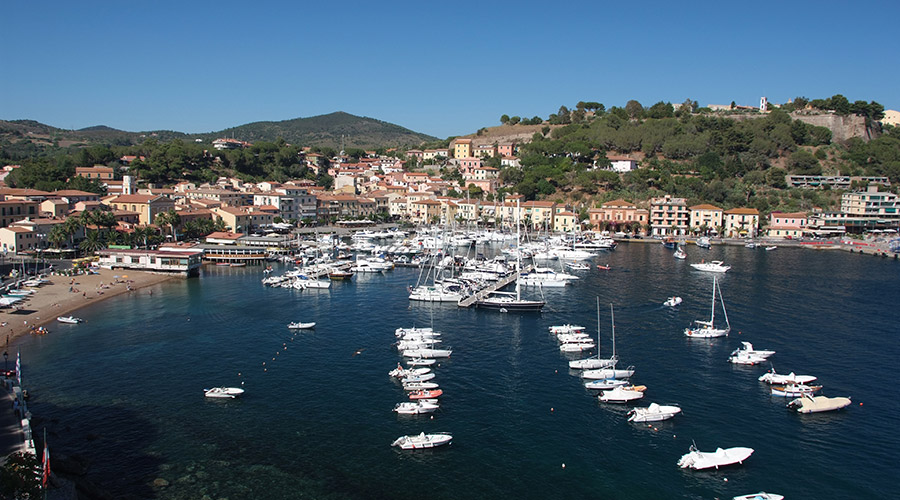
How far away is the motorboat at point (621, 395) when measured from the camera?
842 inches

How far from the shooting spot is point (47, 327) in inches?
1184

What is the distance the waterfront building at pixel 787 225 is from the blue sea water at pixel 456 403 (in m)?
36.1

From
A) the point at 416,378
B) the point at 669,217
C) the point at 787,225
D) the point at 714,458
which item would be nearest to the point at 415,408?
the point at 416,378

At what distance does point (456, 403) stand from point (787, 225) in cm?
6427

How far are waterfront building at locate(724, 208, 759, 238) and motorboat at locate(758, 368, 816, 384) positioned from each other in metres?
52.5

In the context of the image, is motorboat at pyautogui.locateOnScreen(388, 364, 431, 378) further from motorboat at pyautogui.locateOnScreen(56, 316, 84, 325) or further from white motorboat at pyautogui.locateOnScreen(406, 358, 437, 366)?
motorboat at pyautogui.locateOnScreen(56, 316, 84, 325)

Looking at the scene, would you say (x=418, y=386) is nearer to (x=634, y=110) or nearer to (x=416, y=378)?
(x=416, y=378)

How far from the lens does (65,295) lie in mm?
36469

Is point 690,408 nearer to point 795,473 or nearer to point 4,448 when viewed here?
point 795,473

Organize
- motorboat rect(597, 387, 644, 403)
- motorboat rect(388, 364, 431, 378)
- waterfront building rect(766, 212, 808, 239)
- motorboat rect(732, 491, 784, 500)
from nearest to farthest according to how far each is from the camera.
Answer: motorboat rect(732, 491, 784, 500) → motorboat rect(597, 387, 644, 403) → motorboat rect(388, 364, 431, 378) → waterfront building rect(766, 212, 808, 239)

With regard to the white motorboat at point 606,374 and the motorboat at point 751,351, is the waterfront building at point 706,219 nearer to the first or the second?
the motorboat at point 751,351

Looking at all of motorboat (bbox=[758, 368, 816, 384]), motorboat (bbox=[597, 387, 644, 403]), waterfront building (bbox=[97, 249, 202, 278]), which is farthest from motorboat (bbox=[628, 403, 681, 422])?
waterfront building (bbox=[97, 249, 202, 278])

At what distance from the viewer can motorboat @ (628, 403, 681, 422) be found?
19.9 meters

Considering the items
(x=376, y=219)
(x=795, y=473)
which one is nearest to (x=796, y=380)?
(x=795, y=473)
